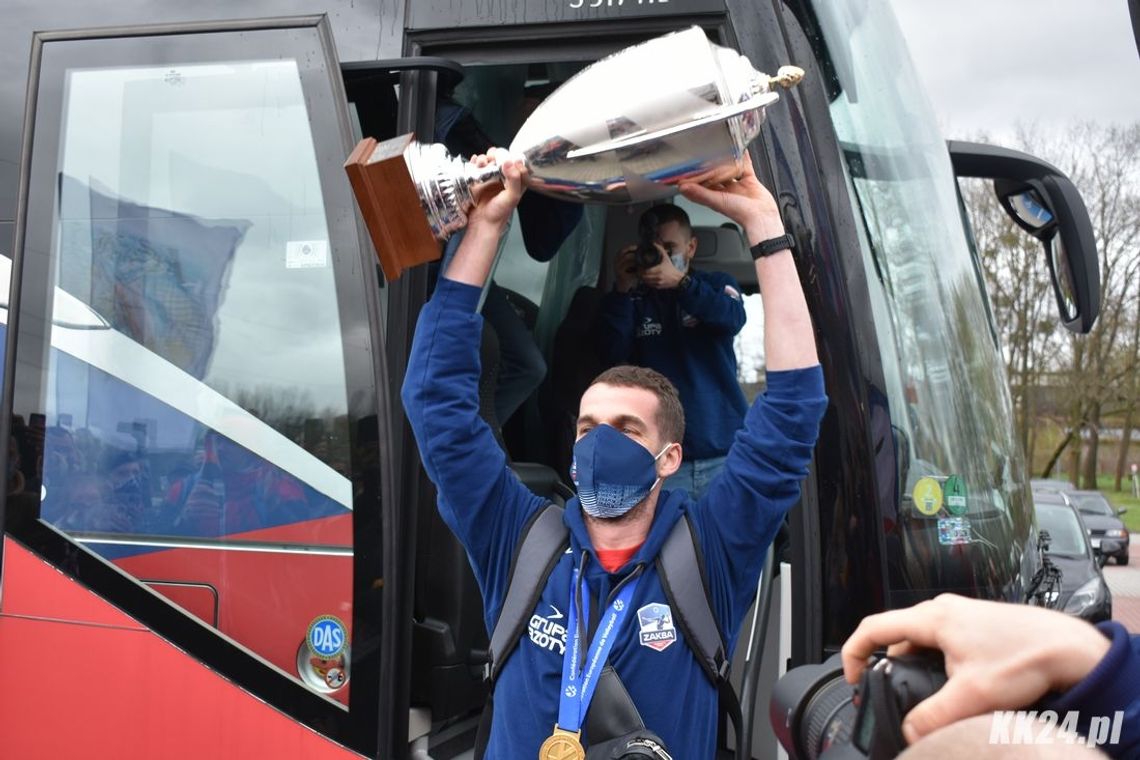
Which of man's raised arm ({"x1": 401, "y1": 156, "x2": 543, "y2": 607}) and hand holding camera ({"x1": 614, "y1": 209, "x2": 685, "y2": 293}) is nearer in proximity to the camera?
man's raised arm ({"x1": 401, "y1": 156, "x2": 543, "y2": 607})

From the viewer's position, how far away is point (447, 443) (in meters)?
2.10

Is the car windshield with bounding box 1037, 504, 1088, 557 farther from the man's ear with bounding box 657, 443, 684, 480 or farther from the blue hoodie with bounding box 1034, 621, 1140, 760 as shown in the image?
the blue hoodie with bounding box 1034, 621, 1140, 760

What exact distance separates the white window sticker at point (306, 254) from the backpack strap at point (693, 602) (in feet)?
3.56

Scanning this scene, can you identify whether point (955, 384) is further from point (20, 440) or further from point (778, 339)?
point (20, 440)

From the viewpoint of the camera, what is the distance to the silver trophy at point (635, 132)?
1.77 meters

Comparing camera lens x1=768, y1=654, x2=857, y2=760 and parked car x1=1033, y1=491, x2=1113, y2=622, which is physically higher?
camera lens x1=768, y1=654, x2=857, y2=760

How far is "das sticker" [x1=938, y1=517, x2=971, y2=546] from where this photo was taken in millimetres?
2549

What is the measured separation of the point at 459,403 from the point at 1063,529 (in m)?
11.1

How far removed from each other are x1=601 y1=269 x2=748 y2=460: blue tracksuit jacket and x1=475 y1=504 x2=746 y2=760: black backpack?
4.34 feet

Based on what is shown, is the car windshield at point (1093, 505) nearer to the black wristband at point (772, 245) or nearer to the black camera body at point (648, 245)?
the black camera body at point (648, 245)

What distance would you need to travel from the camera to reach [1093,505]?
2267 centimetres

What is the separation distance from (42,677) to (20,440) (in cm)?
57

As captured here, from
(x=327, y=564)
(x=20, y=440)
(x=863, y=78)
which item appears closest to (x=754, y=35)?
(x=863, y=78)

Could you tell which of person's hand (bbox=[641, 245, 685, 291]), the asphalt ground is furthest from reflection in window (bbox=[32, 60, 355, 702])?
the asphalt ground
